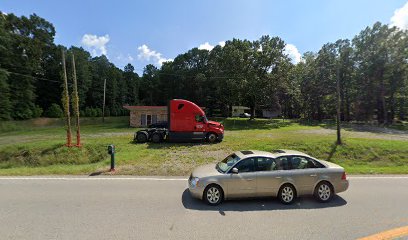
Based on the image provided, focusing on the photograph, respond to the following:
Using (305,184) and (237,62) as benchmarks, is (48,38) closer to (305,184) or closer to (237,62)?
(237,62)

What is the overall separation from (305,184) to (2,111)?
47.3 metres

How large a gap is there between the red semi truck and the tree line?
69.4ft

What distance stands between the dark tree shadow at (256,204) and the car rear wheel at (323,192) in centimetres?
15

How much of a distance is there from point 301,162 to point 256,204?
76.7 inches

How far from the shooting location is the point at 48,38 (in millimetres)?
56594

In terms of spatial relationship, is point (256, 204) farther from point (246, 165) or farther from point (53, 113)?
point (53, 113)

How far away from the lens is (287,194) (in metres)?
7.11

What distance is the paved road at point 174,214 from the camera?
5066 millimetres

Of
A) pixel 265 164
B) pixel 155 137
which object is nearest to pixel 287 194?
pixel 265 164

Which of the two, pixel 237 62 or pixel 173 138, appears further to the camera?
pixel 237 62

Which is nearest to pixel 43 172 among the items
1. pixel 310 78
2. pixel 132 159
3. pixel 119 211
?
pixel 132 159

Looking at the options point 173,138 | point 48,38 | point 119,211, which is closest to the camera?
point 119,211

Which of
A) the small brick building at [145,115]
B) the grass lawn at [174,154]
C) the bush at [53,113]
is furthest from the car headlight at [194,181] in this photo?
the bush at [53,113]

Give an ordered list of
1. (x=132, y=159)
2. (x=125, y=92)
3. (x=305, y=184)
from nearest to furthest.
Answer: (x=305, y=184), (x=132, y=159), (x=125, y=92)
